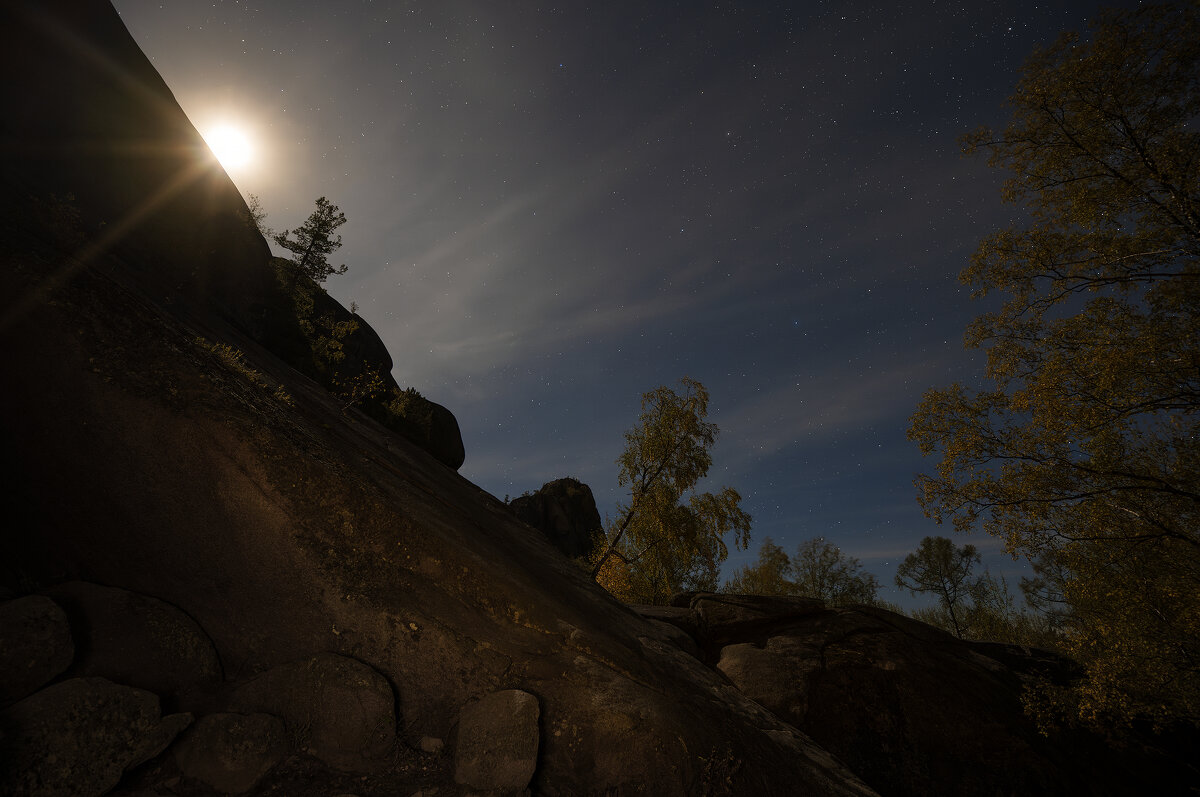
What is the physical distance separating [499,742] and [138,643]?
4043mm

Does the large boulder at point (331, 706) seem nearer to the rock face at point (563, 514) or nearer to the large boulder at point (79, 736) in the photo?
the large boulder at point (79, 736)

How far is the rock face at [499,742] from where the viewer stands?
15.5ft

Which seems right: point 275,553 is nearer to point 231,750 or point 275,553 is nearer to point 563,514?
point 231,750

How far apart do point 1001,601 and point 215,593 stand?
64.9m

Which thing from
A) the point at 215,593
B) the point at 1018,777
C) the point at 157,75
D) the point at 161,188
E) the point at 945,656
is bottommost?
the point at 215,593

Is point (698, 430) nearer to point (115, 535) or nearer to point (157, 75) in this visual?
point (115, 535)

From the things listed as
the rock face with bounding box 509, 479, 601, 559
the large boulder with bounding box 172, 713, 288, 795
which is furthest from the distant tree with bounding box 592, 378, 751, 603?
the rock face with bounding box 509, 479, 601, 559

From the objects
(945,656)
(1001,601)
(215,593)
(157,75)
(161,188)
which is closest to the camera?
(215,593)

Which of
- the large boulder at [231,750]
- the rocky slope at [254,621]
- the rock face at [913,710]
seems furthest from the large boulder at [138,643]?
the rock face at [913,710]

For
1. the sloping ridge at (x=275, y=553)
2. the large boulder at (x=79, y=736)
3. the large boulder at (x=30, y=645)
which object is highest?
the sloping ridge at (x=275, y=553)

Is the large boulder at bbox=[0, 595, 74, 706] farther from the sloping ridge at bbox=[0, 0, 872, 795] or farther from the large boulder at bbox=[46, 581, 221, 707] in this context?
the sloping ridge at bbox=[0, 0, 872, 795]

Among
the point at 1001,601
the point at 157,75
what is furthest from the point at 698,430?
the point at 1001,601

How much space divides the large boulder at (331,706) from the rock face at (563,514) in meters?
51.8

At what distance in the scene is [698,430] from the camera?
22.3m
